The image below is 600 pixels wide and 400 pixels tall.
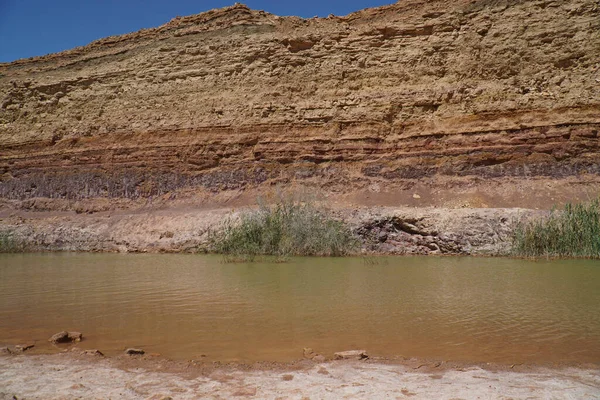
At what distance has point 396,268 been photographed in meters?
9.35

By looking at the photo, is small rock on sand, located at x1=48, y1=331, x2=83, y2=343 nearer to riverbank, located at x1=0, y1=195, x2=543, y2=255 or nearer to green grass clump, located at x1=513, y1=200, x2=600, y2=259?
riverbank, located at x1=0, y1=195, x2=543, y2=255

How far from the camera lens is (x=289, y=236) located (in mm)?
12195

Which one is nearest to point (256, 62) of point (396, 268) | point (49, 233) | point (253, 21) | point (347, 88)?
point (253, 21)

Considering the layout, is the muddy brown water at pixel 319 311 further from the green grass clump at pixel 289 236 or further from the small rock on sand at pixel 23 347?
the green grass clump at pixel 289 236

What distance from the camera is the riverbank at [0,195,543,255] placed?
1212 cm

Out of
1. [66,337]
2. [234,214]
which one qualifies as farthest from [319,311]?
[234,214]

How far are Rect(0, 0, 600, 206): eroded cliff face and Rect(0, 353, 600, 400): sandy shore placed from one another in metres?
13.0

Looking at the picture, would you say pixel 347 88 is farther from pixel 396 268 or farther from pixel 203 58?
pixel 396 268

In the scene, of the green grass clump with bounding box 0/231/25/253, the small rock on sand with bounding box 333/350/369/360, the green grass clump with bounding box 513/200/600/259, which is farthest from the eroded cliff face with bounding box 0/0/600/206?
the small rock on sand with bounding box 333/350/369/360

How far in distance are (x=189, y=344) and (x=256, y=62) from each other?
17996 millimetres

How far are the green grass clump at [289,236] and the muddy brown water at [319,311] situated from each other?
265 cm

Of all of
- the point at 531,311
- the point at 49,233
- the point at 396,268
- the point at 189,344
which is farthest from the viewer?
the point at 49,233

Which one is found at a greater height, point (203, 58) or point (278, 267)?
point (203, 58)

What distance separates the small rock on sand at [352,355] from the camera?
3.74 metres
